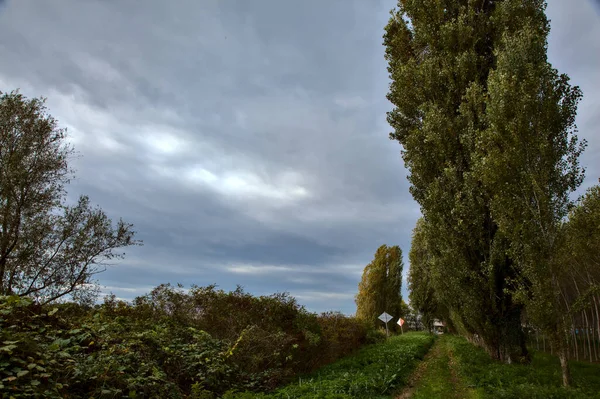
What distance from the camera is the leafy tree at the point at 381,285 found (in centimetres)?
3609

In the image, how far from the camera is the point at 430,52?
15.6m

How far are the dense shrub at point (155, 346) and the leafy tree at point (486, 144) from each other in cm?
693

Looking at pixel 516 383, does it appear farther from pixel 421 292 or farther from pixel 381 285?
pixel 421 292

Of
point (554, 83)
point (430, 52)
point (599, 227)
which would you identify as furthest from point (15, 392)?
point (599, 227)

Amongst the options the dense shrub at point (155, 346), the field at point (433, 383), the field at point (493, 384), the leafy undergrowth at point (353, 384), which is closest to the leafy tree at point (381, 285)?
the field at point (433, 383)

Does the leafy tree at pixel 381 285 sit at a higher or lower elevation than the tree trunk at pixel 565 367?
higher

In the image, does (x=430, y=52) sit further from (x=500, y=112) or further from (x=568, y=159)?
(x=568, y=159)

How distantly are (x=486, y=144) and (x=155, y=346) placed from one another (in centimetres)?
1214

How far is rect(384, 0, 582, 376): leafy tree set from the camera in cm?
1116

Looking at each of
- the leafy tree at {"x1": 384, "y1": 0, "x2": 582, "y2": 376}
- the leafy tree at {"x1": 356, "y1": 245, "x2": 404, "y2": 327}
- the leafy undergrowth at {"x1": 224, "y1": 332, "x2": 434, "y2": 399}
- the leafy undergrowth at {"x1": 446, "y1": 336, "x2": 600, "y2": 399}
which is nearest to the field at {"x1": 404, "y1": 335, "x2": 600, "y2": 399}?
the leafy undergrowth at {"x1": 446, "y1": 336, "x2": 600, "y2": 399}

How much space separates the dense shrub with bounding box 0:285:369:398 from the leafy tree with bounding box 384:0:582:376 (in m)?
6.93

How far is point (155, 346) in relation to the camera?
713 cm

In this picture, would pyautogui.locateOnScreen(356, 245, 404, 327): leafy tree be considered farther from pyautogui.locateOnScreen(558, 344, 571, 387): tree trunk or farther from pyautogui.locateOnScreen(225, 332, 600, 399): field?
pyautogui.locateOnScreen(558, 344, 571, 387): tree trunk

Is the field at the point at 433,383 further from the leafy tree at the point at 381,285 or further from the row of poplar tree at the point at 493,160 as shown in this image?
the leafy tree at the point at 381,285
